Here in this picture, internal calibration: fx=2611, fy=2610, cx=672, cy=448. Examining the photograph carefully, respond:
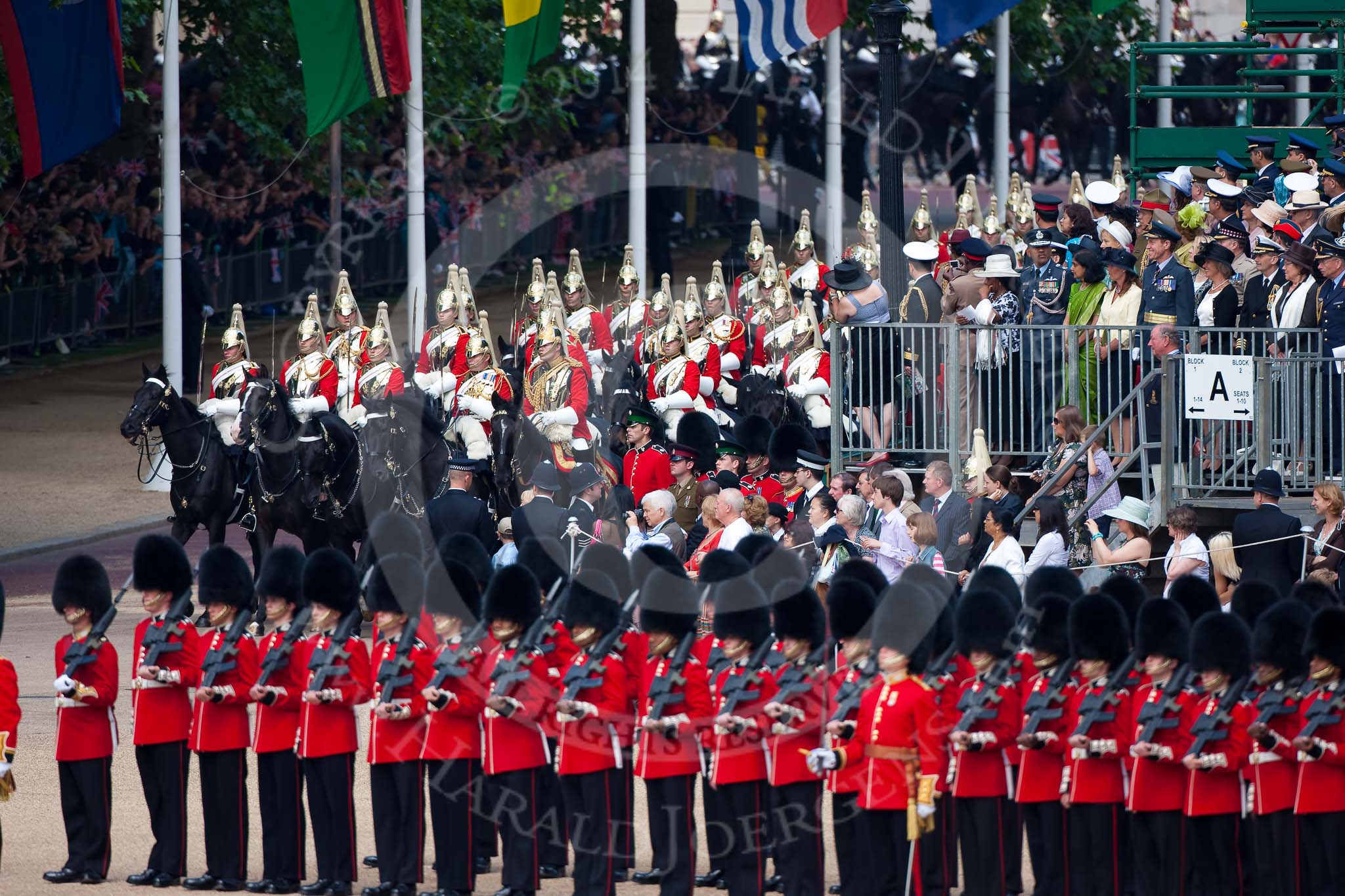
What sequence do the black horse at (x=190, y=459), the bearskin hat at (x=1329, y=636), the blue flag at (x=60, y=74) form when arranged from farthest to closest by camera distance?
the blue flag at (x=60, y=74), the black horse at (x=190, y=459), the bearskin hat at (x=1329, y=636)

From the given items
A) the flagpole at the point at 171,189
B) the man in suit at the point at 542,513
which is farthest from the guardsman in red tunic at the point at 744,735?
the flagpole at the point at 171,189

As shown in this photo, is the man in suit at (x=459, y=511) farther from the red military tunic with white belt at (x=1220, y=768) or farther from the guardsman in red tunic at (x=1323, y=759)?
the guardsman in red tunic at (x=1323, y=759)

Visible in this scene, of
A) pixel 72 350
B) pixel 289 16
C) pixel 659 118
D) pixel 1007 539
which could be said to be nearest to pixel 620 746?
pixel 1007 539

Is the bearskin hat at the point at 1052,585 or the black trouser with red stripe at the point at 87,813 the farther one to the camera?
the black trouser with red stripe at the point at 87,813

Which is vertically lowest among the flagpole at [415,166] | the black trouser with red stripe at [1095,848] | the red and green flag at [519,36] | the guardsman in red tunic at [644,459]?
the black trouser with red stripe at [1095,848]

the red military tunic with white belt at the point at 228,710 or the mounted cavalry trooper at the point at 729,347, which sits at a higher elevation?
the mounted cavalry trooper at the point at 729,347

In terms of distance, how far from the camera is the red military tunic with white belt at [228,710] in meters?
11.2

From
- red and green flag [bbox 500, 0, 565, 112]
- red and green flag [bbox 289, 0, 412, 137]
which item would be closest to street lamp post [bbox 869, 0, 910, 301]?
red and green flag [bbox 289, 0, 412, 137]

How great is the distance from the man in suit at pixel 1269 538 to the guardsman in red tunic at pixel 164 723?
206 inches

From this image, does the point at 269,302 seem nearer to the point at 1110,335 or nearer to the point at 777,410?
the point at 777,410

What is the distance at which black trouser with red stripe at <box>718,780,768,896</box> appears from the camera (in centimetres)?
1076

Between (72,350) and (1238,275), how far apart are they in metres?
14.8

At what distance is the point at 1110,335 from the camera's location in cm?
1461

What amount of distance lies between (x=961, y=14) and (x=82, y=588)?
35.6 ft
